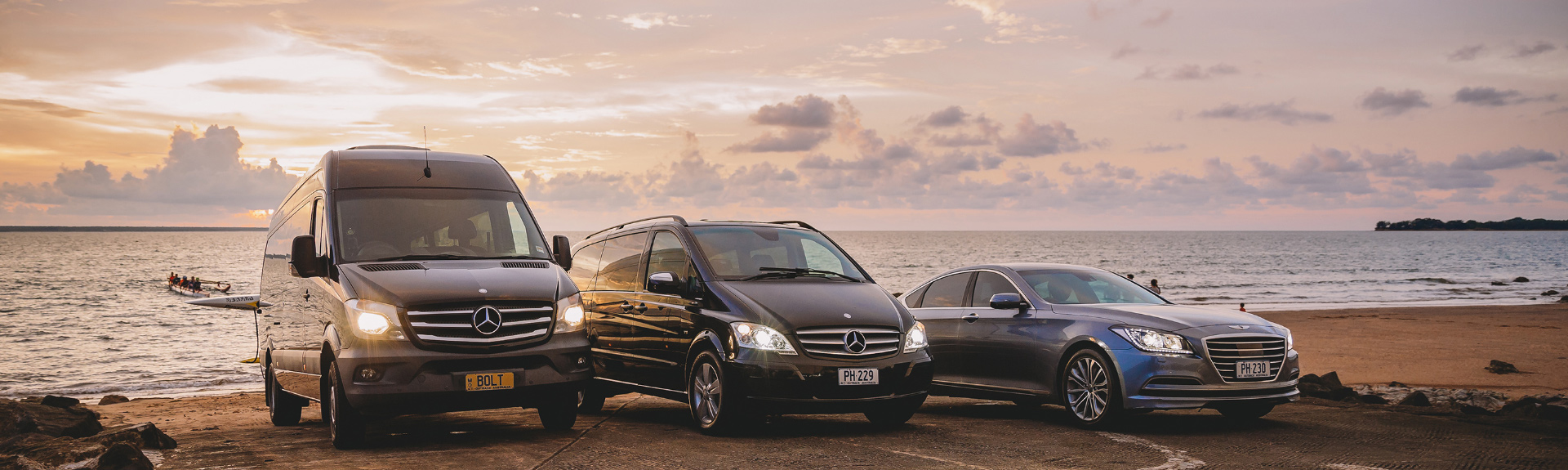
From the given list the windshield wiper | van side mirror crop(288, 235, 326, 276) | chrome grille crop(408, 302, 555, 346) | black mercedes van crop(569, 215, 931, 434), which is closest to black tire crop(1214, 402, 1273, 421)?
black mercedes van crop(569, 215, 931, 434)

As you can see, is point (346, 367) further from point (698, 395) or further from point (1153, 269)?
point (1153, 269)

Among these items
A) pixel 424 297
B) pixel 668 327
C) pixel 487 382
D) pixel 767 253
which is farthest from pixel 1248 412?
pixel 424 297

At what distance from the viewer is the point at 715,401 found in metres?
8.88

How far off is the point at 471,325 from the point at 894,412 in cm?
382

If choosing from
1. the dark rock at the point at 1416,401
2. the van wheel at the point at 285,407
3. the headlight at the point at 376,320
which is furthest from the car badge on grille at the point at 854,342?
the dark rock at the point at 1416,401

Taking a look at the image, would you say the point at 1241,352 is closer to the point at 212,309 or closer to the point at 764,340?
the point at 764,340

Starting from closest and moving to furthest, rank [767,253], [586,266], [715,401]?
1. [715,401]
2. [767,253]
3. [586,266]

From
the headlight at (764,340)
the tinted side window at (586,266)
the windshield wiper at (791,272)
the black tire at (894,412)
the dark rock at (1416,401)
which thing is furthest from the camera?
the dark rock at (1416,401)

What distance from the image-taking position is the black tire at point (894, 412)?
→ 8.98 meters

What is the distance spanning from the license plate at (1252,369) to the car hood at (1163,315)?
363mm

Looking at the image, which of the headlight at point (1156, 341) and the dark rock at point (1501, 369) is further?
the dark rock at point (1501, 369)

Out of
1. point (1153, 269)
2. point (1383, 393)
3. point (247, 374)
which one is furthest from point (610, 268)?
point (1153, 269)

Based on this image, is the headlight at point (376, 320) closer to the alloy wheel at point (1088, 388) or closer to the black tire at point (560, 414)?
the black tire at point (560, 414)

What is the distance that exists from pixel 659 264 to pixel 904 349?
8.35 ft
